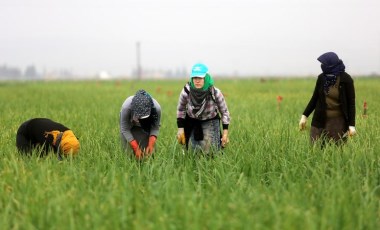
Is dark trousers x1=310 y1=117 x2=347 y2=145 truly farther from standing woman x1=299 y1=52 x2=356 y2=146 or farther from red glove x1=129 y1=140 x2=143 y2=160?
red glove x1=129 y1=140 x2=143 y2=160

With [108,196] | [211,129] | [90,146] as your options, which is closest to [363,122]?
[211,129]

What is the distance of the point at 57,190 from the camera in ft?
7.94

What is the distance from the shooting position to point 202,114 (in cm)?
370

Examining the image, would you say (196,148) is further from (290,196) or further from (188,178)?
(290,196)

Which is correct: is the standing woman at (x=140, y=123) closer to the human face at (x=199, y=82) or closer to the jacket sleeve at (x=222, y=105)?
the human face at (x=199, y=82)

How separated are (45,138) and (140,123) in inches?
37.8

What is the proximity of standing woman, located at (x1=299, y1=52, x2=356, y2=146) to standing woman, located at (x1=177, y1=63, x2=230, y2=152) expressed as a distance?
1.04 m

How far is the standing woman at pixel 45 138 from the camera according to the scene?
343 cm

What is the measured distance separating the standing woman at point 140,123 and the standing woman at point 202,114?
12.9 inches

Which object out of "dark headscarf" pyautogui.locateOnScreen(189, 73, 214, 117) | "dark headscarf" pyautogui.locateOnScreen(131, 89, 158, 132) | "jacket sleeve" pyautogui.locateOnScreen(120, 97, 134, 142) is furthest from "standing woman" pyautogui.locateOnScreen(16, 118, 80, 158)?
"dark headscarf" pyautogui.locateOnScreen(189, 73, 214, 117)

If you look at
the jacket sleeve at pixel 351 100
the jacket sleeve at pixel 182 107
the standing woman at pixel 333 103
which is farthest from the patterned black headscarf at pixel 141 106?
the jacket sleeve at pixel 351 100

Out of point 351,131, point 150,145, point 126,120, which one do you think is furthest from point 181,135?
point 351,131

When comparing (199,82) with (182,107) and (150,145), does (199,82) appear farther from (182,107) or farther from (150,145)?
(150,145)

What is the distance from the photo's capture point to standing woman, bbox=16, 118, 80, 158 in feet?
11.3
